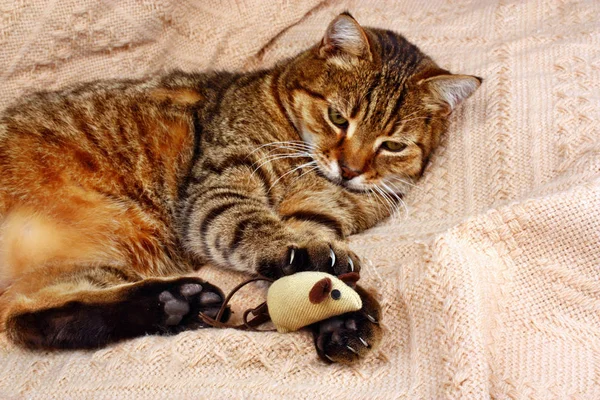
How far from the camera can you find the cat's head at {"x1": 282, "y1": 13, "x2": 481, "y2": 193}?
1.75 metres

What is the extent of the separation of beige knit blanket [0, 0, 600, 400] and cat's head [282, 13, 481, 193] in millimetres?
103

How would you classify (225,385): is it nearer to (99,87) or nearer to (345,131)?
(345,131)

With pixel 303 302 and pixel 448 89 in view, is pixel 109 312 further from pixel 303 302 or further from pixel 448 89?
pixel 448 89

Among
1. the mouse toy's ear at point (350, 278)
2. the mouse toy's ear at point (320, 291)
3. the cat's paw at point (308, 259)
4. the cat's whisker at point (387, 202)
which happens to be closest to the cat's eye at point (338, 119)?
the cat's whisker at point (387, 202)

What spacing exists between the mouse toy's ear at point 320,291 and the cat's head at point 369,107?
24.2 inches

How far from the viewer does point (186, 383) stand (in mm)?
1238

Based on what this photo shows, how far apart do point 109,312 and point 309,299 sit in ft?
1.79

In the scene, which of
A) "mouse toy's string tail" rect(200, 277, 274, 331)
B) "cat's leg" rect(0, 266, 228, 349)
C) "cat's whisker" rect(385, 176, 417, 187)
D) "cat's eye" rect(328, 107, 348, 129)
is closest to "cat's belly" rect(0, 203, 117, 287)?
"cat's leg" rect(0, 266, 228, 349)

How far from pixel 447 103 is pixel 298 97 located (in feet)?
1.56

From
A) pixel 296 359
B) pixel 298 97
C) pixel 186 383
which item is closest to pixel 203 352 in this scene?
pixel 186 383

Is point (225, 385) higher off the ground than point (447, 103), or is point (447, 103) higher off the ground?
point (447, 103)

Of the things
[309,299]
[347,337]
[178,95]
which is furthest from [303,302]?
[178,95]

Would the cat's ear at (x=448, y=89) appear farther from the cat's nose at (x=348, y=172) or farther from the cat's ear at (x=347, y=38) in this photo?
the cat's nose at (x=348, y=172)

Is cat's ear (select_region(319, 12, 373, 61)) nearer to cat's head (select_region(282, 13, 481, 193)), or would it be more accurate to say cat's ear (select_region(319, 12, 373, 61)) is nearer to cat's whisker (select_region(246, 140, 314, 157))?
cat's head (select_region(282, 13, 481, 193))
